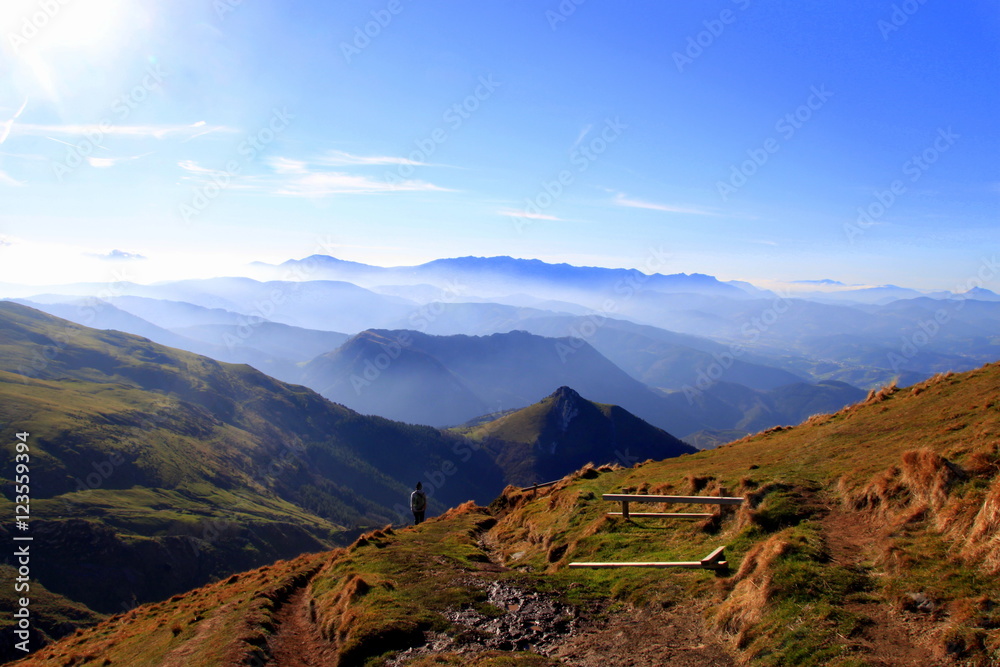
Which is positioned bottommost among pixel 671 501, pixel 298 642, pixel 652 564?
pixel 298 642

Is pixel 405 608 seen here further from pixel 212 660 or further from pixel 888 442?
pixel 888 442

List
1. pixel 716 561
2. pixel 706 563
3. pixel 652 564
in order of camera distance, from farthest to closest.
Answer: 1. pixel 652 564
2. pixel 716 561
3. pixel 706 563

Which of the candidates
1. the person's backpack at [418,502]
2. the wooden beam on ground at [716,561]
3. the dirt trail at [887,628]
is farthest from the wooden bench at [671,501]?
the person's backpack at [418,502]

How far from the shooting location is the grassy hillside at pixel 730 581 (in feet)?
35.0

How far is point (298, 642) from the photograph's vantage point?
730 inches

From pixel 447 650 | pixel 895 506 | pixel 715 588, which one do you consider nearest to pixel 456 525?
pixel 447 650

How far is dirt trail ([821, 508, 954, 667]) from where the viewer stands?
9391 millimetres

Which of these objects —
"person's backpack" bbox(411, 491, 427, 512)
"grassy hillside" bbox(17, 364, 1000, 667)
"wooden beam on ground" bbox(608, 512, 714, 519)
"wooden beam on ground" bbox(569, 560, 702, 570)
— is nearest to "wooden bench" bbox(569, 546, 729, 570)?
"wooden beam on ground" bbox(569, 560, 702, 570)

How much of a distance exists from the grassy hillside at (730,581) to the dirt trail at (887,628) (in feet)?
0.15

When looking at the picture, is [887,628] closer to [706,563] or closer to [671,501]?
[706,563]

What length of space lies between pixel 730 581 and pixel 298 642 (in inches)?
562

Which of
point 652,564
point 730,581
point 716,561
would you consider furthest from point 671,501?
point 730,581

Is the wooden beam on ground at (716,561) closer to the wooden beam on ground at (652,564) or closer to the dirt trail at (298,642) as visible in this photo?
the wooden beam on ground at (652,564)

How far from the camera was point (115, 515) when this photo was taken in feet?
587
